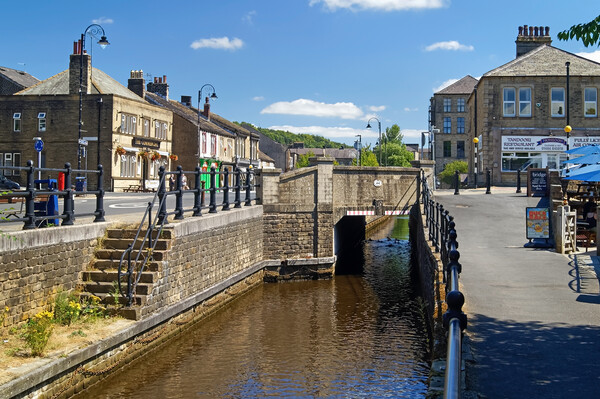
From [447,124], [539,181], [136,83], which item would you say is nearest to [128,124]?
[136,83]

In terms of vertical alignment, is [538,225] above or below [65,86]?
below

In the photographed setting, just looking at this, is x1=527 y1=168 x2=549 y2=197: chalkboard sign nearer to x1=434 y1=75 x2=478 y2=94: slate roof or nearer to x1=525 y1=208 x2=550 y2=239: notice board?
x1=525 y1=208 x2=550 y2=239: notice board

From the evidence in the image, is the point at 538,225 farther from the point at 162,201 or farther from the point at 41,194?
the point at 41,194

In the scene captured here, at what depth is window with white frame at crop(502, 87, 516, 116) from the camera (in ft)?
122

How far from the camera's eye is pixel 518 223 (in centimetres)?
2016

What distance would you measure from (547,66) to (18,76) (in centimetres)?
4516

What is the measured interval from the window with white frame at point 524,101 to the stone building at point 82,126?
26.7m

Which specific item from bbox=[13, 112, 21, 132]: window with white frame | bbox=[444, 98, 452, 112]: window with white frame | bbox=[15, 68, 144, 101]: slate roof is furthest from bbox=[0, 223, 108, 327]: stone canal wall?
bbox=[444, 98, 452, 112]: window with white frame

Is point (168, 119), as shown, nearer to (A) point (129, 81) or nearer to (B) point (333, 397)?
(A) point (129, 81)

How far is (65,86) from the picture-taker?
46281 millimetres

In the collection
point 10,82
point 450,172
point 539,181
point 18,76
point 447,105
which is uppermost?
point 447,105

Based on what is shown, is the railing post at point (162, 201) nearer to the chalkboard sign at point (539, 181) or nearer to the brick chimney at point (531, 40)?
the chalkboard sign at point (539, 181)

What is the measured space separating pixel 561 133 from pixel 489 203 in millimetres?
15367

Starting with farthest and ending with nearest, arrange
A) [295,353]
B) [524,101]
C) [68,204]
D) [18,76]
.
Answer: [18,76], [524,101], [295,353], [68,204]
